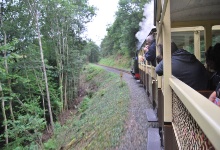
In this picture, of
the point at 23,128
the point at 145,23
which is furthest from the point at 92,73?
the point at 23,128

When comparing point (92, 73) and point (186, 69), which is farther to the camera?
point (92, 73)

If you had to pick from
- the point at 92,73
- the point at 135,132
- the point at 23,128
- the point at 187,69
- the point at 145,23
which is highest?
the point at 145,23

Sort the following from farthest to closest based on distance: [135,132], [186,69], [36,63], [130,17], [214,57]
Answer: [130,17], [36,63], [135,132], [186,69], [214,57]

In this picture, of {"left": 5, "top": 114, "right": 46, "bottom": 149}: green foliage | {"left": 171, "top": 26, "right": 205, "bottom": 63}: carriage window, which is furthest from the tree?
{"left": 171, "top": 26, "right": 205, "bottom": 63}: carriage window

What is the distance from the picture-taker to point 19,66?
57.6 ft

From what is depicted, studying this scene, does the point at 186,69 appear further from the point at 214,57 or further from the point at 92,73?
the point at 92,73

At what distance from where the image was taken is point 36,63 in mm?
18391

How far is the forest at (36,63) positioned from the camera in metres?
14.7

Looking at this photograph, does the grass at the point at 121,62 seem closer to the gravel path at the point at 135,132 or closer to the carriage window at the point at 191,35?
the gravel path at the point at 135,132

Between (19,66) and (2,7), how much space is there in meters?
4.42

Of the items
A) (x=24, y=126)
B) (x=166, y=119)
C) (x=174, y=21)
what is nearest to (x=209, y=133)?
(x=166, y=119)

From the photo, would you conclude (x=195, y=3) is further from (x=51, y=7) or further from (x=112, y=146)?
(x=51, y=7)

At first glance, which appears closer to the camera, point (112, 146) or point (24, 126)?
point (112, 146)

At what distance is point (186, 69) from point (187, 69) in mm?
13
